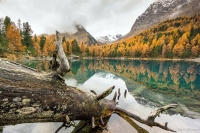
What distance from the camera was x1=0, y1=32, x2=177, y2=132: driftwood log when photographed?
9.52 ft

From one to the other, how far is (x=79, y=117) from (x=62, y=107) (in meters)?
0.63

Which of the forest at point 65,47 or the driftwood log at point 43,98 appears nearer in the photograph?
the driftwood log at point 43,98

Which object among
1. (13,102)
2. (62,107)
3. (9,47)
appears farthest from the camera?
(9,47)

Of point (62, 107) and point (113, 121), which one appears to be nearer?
point (62, 107)

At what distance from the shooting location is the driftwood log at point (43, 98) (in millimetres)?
2900

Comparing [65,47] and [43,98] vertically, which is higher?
[65,47]

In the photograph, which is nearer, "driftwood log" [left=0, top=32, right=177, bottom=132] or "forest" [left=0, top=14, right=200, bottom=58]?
"driftwood log" [left=0, top=32, right=177, bottom=132]

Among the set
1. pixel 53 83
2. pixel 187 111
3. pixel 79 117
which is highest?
pixel 53 83

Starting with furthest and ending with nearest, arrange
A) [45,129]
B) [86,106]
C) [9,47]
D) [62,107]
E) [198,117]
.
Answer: [9,47]
[198,117]
[45,129]
[86,106]
[62,107]

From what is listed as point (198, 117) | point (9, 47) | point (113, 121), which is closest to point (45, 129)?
point (113, 121)

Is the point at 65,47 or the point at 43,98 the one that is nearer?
the point at 43,98

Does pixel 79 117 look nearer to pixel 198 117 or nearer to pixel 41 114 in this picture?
pixel 41 114

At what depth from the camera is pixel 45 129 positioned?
27.7 ft

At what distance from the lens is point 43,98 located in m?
3.20
